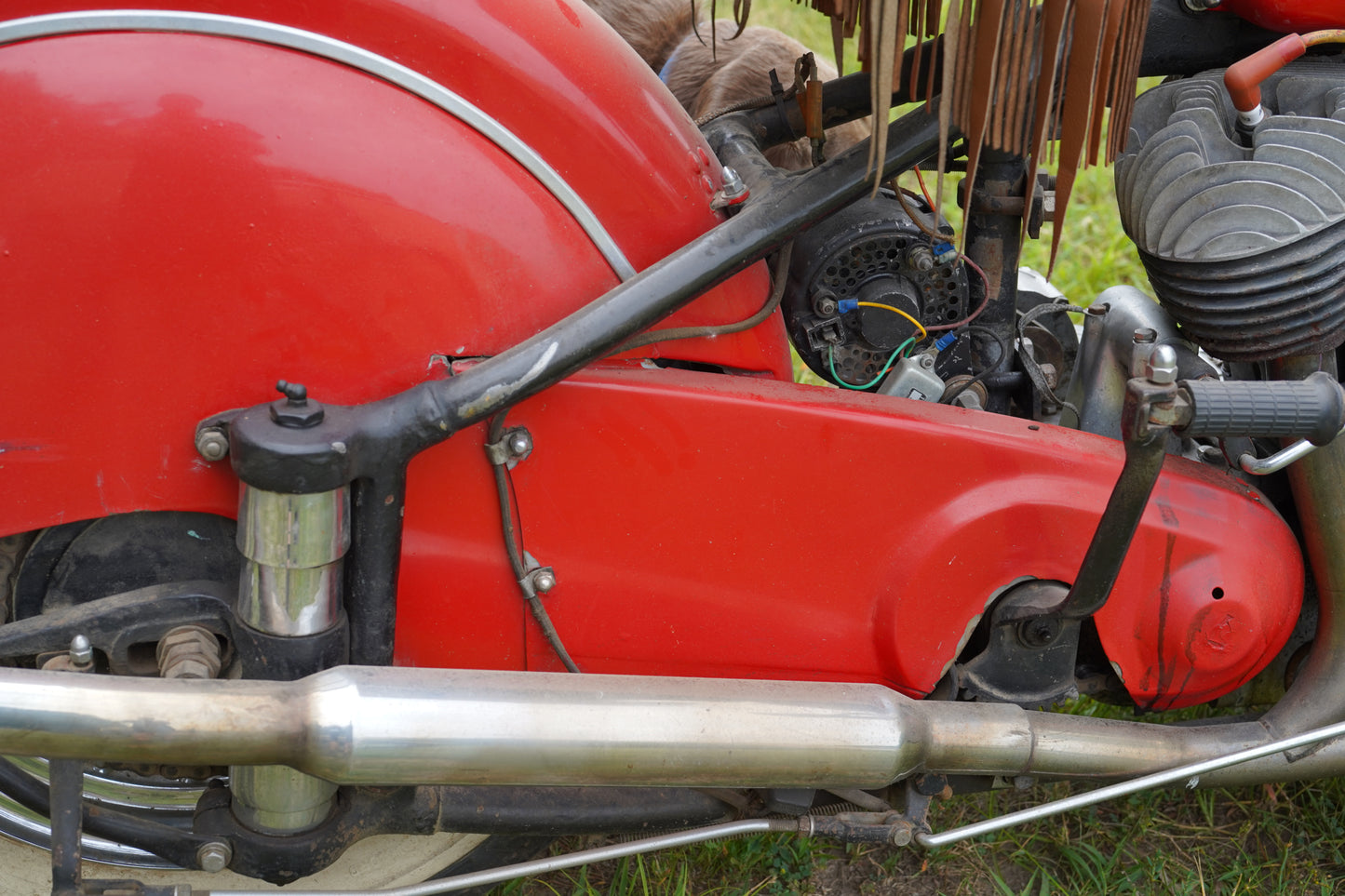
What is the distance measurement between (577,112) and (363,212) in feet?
0.77

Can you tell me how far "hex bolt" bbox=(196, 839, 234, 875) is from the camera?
1203mm

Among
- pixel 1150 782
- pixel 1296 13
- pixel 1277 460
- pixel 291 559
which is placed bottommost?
pixel 1150 782

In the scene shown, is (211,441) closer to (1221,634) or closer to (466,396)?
(466,396)

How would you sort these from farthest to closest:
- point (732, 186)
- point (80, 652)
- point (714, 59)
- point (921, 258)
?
1. point (714, 59)
2. point (921, 258)
3. point (732, 186)
4. point (80, 652)

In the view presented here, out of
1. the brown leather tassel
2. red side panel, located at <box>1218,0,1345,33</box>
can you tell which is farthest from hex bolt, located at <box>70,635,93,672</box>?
red side panel, located at <box>1218,0,1345,33</box>

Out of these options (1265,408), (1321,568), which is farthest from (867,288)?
(1321,568)

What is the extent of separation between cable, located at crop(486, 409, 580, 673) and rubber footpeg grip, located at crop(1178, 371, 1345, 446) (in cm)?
65

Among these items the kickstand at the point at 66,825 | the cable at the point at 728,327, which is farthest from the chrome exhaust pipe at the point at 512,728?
the cable at the point at 728,327

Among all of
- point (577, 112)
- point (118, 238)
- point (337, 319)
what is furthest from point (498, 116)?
point (118, 238)

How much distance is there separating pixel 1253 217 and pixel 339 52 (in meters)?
0.92

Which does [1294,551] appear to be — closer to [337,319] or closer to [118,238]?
[337,319]

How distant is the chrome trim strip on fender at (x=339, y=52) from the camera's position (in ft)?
3.35

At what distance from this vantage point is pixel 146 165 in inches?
40.5

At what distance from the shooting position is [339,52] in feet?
3.52
